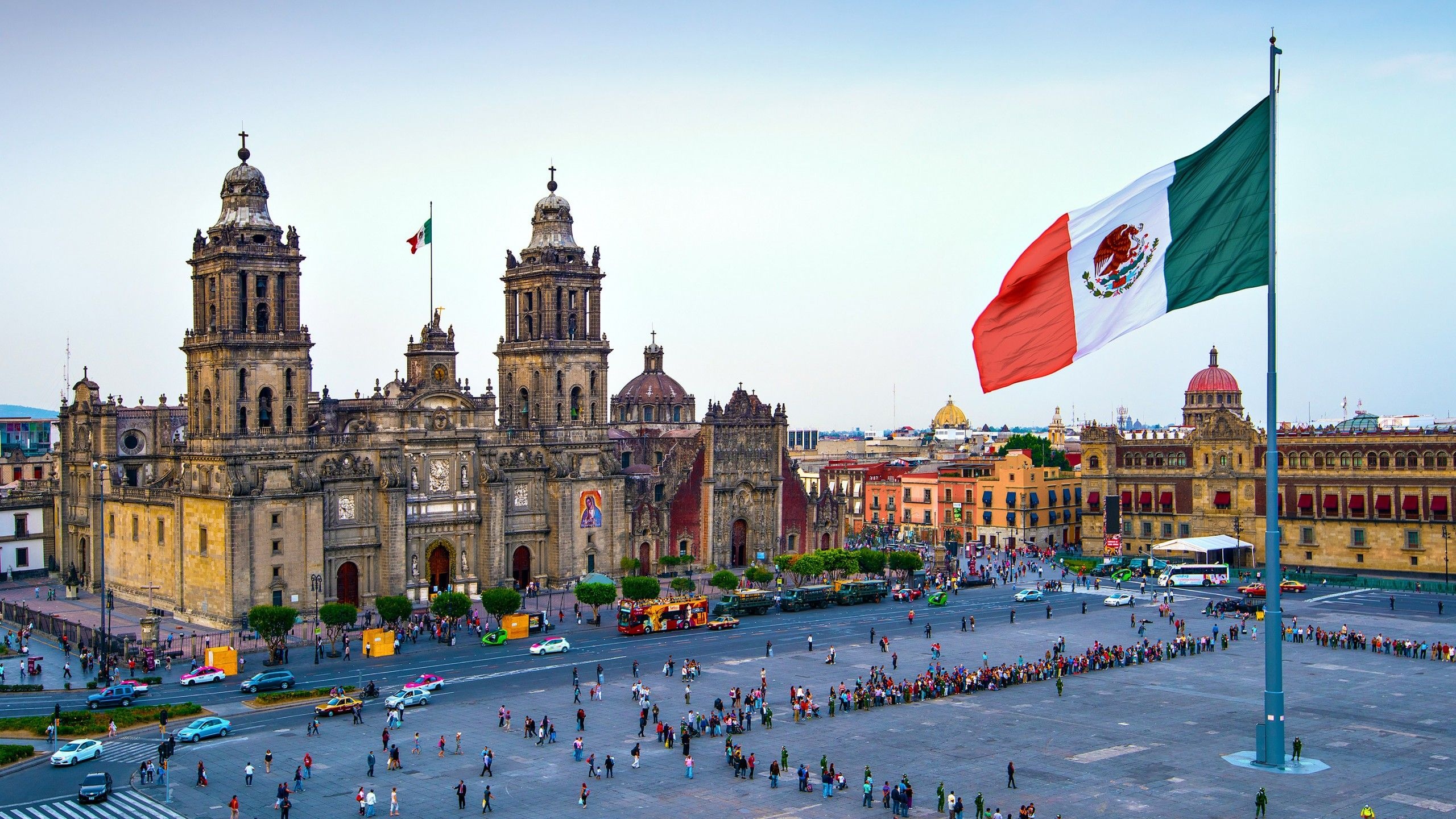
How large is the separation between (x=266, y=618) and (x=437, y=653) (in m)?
9.02

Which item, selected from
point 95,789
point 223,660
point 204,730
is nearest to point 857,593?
point 223,660

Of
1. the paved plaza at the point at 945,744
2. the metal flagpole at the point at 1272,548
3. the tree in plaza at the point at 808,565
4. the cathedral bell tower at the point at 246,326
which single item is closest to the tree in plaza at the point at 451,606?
the paved plaza at the point at 945,744

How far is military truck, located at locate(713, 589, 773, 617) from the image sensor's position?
8769 cm

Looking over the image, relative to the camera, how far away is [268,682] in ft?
209

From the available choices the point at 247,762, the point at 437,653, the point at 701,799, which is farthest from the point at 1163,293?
the point at 437,653

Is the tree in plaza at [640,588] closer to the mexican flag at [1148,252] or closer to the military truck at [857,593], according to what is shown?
the military truck at [857,593]

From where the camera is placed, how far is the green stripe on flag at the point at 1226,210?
109 feet

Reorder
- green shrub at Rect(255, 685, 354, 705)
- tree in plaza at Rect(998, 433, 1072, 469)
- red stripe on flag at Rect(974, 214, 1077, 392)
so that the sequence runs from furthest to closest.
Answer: tree in plaza at Rect(998, 433, 1072, 469) → green shrub at Rect(255, 685, 354, 705) → red stripe on flag at Rect(974, 214, 1077, 392)

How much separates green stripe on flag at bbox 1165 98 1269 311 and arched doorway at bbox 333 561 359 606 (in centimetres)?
6452

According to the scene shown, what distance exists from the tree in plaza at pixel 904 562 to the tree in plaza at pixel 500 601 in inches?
1231

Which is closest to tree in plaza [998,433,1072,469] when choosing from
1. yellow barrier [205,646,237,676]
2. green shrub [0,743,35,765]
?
yellow barrier [205,646,237,676]

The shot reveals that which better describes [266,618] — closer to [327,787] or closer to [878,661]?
[327,787]

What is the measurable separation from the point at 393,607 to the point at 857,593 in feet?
107

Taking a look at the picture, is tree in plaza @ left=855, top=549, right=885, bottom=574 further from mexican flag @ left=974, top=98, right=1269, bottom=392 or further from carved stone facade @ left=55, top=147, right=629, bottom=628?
mexican flag @ left=974, top=98, right=1269, bottom=392
